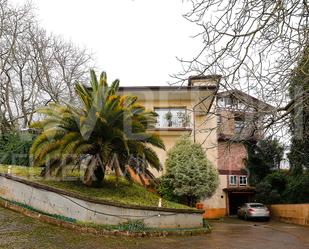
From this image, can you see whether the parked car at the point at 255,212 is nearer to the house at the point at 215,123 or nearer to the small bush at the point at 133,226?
the house at the point at 215,123

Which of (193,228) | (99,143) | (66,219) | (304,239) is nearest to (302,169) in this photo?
(304,239)

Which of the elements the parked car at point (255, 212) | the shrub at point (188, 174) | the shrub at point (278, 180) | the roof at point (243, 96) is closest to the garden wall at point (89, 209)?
the shrub at point (188, 174)

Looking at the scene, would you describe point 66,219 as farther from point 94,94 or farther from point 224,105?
point 224,105

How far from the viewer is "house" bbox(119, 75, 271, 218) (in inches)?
229

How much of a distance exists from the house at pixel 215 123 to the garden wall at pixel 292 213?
325 cm

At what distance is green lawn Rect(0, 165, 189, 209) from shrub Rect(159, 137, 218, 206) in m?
3.46

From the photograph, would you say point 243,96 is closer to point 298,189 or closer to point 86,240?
point 86,240

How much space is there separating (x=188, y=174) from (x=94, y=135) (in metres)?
7.14

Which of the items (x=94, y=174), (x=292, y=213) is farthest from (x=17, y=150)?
(x=292, y=213)

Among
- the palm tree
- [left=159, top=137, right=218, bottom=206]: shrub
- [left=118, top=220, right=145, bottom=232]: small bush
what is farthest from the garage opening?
[left=118, top=220, right=145, bottom=232]: small bush

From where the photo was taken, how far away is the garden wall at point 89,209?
1266 cm

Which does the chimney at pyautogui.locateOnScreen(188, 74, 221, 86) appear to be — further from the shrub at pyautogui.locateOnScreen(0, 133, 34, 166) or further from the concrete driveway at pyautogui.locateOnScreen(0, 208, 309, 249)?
the shrub at pyautogui.locateOnScreen(0, 133, 34, 166)

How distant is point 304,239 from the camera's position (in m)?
14.1

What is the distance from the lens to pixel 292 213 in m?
22.7
